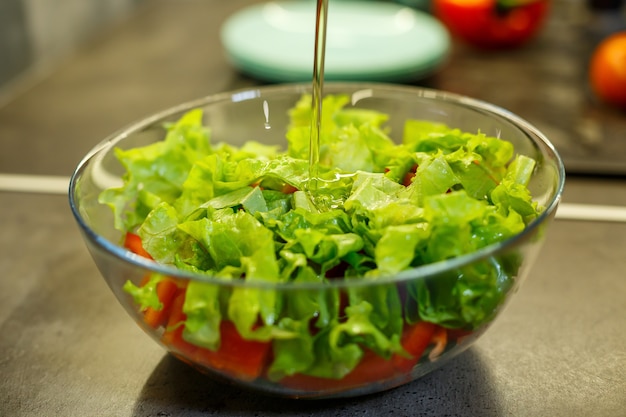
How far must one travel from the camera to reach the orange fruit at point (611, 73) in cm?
164

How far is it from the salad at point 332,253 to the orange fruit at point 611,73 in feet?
2.73

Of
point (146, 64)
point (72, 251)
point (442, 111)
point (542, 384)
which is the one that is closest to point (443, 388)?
point (542, 384)

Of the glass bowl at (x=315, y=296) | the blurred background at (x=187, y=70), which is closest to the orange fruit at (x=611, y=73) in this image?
the blurred background at (x=187, y=70)

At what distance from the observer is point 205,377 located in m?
0.87

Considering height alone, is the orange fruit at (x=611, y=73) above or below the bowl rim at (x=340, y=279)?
below

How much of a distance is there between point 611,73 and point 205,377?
1.22 m

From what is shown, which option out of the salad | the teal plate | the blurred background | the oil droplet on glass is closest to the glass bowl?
the salad

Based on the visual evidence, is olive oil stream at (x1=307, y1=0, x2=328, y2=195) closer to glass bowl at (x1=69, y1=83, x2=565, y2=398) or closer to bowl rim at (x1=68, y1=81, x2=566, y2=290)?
glass bowl at (x1=69, y1=83, x2=565, y2=398)

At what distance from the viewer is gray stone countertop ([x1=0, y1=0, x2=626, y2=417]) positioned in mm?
824

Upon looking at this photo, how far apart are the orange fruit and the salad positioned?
0.83 m

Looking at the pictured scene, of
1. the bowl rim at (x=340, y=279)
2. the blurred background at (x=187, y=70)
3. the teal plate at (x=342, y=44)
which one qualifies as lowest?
the blurred background at (x=187, y=70)

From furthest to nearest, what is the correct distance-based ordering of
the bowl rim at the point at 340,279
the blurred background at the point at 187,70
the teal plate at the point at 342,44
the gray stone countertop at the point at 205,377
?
the teal plate at the point at 342,44
the blurred background at the point at 187,70
the gray stone countertop at the point at 205,377
the bowl rim at the point at 340,279

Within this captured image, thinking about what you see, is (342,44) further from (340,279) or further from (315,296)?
(315,296)

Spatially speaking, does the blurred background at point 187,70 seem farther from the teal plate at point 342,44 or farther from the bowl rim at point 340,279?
the bowl rim at point 340,279
